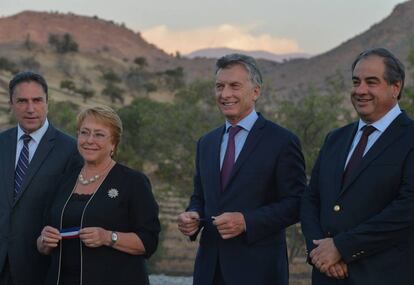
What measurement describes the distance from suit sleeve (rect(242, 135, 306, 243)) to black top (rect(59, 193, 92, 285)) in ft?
3.62

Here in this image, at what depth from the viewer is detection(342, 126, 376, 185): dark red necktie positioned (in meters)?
4.59

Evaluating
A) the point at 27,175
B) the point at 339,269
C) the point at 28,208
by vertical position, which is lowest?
the point at 339,269

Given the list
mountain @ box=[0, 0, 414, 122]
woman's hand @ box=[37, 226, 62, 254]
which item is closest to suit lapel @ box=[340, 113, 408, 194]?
woman's hand @ box=[37, 226, 62, 254]

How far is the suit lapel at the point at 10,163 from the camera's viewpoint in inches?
214

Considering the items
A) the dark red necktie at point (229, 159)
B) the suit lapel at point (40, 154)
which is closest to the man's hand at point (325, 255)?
the dark red necktie at point (229, 159)

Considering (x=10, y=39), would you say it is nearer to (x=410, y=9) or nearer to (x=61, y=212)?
(x=410, y=9)

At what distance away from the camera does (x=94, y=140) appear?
16.0 feet

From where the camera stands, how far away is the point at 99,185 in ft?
16.2

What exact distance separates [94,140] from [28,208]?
0.92 metres

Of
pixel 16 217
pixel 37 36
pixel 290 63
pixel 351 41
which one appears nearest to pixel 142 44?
pixel 37 36

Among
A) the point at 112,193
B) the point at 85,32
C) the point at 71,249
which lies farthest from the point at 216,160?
the point at 85,32

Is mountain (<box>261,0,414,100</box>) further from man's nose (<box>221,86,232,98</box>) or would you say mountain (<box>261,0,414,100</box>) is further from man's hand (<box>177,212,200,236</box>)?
man's hand (<box>177,212,200,236</box>)

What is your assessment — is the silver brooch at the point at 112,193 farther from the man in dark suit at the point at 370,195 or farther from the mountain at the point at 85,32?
the mountain at the point at 85,32

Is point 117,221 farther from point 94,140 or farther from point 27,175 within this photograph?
point 27,175
